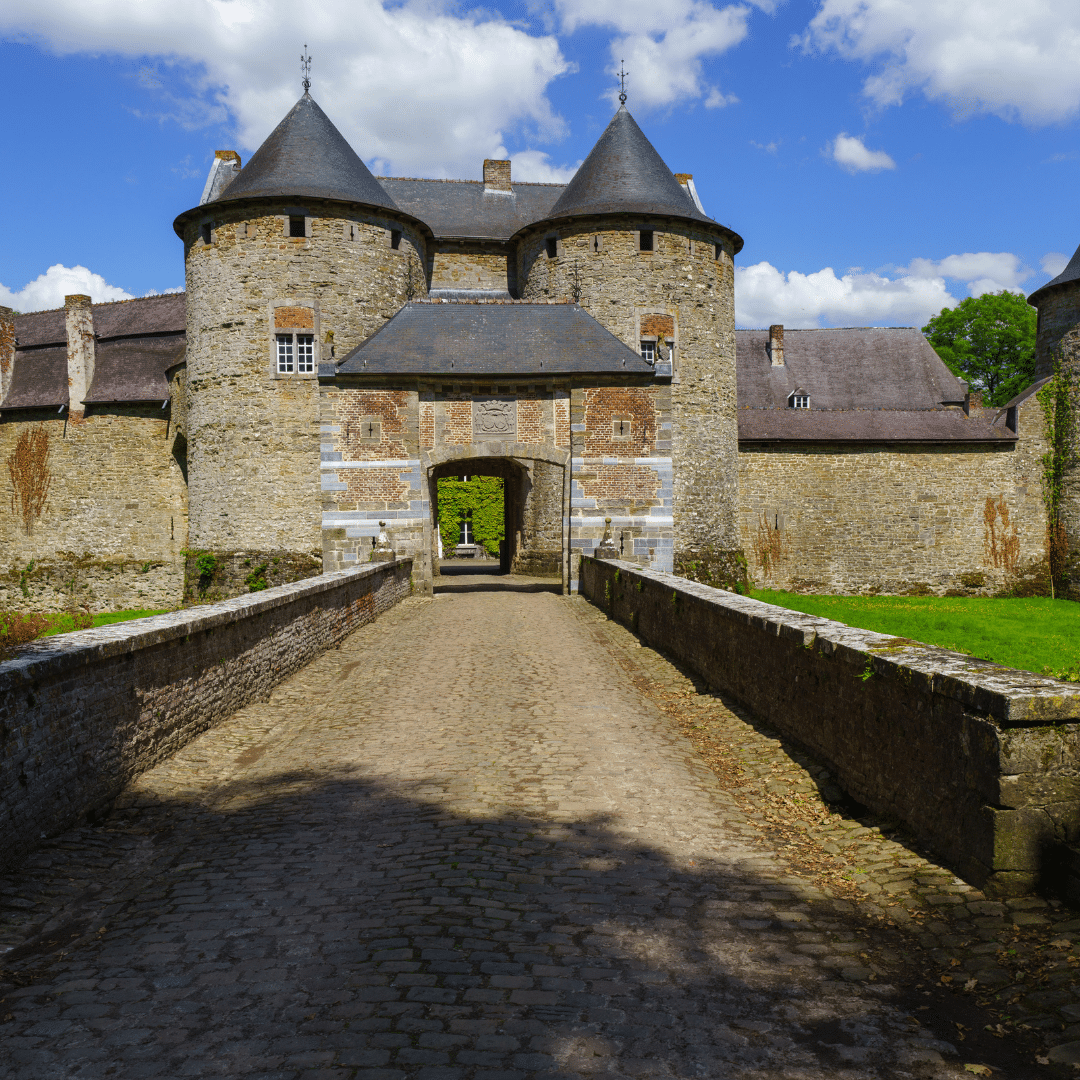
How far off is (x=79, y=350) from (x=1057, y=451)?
3042 centimetres

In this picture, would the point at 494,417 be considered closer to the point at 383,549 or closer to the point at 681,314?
the point at 383,549

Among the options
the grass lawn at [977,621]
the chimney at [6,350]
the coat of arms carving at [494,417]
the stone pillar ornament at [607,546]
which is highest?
the chimney at [6,350]

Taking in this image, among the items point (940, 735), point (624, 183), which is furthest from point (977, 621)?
point (940, 735)

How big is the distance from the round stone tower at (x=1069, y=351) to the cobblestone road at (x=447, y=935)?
24313 millimetres

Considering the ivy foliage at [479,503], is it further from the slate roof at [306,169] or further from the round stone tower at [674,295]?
the slate roof at [306,169]

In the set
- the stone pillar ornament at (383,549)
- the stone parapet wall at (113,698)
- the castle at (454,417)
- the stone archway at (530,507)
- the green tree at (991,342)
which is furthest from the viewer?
the green tree at (991,342)

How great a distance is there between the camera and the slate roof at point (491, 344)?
19.4 meters

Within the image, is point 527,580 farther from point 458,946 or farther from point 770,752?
point 458,946

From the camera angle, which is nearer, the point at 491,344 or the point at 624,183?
the point at 491,344

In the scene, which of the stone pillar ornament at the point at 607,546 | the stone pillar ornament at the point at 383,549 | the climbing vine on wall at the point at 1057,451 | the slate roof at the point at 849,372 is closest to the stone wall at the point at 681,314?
the stone pillar ornament at the point at 607,546

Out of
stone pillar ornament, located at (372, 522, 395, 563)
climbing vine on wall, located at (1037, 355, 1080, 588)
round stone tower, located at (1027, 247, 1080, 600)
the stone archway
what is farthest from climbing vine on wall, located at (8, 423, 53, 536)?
round stone tower, located at (1027, 247, 1080, 600)

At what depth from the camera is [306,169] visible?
887 inches

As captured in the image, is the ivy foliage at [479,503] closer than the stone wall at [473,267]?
No

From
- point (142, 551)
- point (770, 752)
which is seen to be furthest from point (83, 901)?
point (142, 551)
